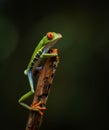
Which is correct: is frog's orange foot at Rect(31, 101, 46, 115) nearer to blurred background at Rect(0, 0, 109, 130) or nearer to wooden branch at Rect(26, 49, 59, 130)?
wooden branch at Rect(26, 49, 59, 130)

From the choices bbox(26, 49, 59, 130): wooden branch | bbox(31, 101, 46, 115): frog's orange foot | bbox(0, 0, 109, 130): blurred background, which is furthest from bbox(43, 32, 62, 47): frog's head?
bbox(0, 0, 109, 130): blurred background

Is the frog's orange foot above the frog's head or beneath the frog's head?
beneath

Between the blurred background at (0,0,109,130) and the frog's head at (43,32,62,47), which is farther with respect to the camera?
the blurred background at (0,0,109,130)

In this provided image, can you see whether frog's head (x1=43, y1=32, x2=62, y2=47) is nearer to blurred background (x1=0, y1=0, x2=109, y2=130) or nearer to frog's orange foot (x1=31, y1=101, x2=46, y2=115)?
frog's orange foot (x1=31, y1=101, x2=46, y2=115)

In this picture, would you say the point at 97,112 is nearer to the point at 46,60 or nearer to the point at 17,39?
the point at 17,39

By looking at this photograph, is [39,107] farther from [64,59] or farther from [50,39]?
[64,59]

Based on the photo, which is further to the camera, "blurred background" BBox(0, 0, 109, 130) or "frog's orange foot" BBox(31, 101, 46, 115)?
"blurred background" BBox(0, 0, 109, 130)

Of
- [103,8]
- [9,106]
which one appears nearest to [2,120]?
[9,106]

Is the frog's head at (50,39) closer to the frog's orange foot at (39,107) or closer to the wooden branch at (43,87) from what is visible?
the wooden branch at (43,87)

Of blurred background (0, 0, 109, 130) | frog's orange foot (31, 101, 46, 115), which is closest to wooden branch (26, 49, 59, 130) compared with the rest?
frog's orange foot (31, 101, 46, 115)

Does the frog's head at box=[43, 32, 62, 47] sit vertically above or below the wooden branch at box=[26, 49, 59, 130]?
above
